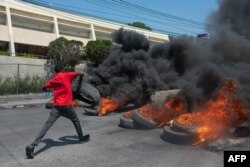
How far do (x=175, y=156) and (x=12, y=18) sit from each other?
3857 cm

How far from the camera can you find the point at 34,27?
1775 inches

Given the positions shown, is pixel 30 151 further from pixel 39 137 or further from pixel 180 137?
pixel 180 137

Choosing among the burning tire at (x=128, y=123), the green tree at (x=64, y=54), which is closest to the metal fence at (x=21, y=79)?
the green tree at (x=64, y=54)

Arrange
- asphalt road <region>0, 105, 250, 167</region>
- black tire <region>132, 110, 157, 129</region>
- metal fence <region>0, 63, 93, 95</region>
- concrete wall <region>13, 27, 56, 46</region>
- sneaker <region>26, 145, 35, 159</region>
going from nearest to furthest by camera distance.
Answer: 1. asphalt road <region>0, 105, 250, 167</region>
2. sneaker <region>26, 145, 35, 159</region>
3. black tire <region>132, 110, 157, 129</region>
4. metal fence <region>0, 63, 93, 95</region>
5. concrete wall <region>13, 27, 56, 46</region>

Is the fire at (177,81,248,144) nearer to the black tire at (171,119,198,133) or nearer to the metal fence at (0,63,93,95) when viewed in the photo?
the black tire at (171,119,198,133)

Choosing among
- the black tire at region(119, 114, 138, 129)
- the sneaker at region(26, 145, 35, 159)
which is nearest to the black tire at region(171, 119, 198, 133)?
the black tire at region(119, 114, 138, 129)

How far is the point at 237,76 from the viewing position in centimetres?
959

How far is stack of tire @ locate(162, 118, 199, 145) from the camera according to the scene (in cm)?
802

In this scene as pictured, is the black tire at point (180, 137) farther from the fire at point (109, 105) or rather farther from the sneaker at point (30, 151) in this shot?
the fire at point (109, 105)

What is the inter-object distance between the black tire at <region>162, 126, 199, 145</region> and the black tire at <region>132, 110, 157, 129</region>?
1.32m

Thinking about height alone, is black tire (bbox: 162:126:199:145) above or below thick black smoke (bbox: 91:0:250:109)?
below

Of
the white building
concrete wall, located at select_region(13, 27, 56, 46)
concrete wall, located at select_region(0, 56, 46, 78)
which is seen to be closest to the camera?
concrete wall, located at select_region(0, 56, 46, 78)

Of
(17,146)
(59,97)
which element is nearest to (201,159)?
(59,97)

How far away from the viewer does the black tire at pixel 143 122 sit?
983cm
